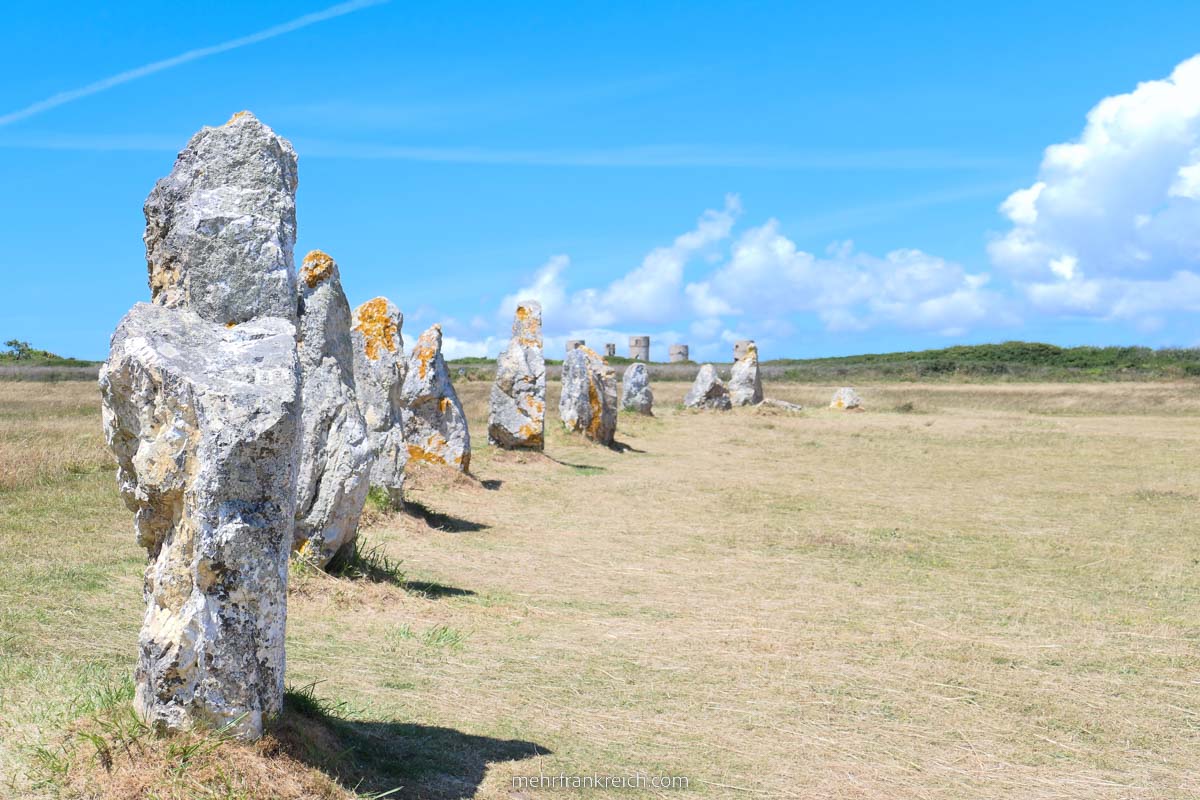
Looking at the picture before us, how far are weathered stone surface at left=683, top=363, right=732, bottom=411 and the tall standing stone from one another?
28651mm

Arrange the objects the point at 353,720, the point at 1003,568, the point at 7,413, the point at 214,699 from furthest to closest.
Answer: the point at 7,413 < the point at 1003,568 < the point at 353,720 < the point at 214,699

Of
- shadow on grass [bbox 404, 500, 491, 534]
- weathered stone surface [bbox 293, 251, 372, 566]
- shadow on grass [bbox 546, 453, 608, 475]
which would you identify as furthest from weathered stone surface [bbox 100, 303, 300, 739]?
shadow on grass [bbox 546, 453, 608, 475]

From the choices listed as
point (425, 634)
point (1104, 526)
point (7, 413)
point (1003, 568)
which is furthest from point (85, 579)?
point (7, 413)

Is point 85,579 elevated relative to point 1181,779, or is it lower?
elevated

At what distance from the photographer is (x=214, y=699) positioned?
15.3 ft

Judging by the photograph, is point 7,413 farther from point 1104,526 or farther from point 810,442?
point 1104,526

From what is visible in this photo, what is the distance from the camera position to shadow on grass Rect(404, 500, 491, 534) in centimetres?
1305

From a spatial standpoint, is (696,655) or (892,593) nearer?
(696,655)

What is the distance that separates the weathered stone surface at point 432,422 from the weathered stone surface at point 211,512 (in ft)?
36.1

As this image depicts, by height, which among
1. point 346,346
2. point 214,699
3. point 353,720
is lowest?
point 353,720

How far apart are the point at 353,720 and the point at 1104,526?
11324mm

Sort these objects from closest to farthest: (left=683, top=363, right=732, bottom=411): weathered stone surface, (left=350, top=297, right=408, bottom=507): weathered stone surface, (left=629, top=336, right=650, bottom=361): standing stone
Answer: (left=350, top=297, right=408, bottom=507): weathered stone surface → (left=683, top=363, right=732, bottom=411): weathered stone surface → (left=629, top=336, right=650, bottom=361): standing stone

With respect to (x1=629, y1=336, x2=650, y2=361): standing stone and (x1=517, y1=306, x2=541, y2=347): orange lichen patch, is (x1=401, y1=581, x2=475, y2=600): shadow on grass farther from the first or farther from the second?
(x1=629, y1=336, x2=650, y2=361): standing stone

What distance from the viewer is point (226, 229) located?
560 cm
